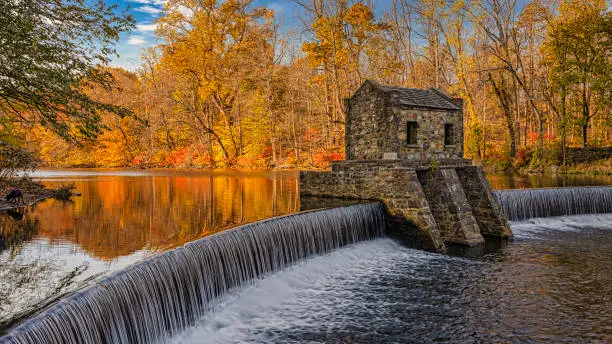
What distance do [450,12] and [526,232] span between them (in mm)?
26207

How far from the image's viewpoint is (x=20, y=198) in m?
17.1

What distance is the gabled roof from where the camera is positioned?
15.8 metres

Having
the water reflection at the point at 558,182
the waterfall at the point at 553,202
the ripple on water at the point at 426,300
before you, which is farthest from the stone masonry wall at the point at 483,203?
the water reflection at the point at 558,182

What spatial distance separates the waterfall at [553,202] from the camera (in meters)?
17.9

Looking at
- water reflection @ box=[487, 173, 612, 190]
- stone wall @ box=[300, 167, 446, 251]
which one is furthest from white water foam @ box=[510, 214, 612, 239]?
water reflection @ box=[487, 173, 612, 190]

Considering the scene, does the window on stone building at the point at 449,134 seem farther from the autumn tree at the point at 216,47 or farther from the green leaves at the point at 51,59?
the autumn tree at the point at 216,47

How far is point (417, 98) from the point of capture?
54.8ft

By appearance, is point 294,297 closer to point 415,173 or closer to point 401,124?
point 415,173

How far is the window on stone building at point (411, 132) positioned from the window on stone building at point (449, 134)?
1.83 m

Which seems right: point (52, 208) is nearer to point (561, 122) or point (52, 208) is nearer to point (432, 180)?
point (432, 180)

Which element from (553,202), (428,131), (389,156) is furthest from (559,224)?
(389,156)

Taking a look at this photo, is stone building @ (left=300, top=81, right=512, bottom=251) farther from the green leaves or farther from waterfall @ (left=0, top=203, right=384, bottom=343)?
the green leaves

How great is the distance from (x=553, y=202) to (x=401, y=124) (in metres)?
8.48

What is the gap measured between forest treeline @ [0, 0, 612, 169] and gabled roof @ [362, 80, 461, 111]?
1379 centimetres
